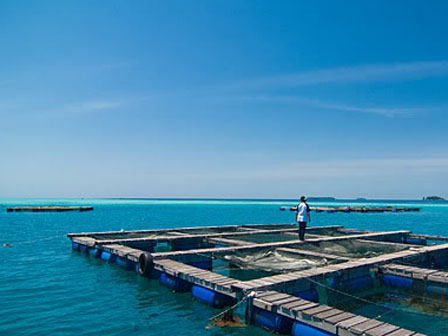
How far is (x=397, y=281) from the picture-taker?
13742 mm

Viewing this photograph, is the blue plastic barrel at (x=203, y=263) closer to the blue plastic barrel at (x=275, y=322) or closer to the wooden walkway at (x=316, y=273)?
the wooden walkway at (x=316, y=273)

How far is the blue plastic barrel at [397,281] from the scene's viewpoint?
1337 cm

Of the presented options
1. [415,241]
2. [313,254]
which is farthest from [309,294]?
[415,241]

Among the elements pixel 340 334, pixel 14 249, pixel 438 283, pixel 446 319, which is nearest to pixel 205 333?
pixel 340 334

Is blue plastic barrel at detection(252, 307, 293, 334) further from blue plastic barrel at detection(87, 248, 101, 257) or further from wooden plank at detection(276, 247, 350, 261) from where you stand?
blue plastic barrel at detection(87, 248, 101, 257)

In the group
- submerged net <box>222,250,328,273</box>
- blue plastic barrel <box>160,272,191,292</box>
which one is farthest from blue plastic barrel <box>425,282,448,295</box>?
blue plastic barrel <box>160,272,191,292</box>

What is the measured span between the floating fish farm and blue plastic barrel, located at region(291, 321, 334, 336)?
0.02 metres

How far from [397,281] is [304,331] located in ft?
24.8

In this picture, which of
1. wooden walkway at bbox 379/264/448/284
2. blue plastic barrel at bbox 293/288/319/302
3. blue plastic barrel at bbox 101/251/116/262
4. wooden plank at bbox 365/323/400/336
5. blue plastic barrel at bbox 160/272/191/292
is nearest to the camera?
wooden plank at bbox 365/323/400/336

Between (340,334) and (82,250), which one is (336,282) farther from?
(82,250)

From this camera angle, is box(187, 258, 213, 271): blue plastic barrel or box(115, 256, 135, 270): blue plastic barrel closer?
box(187, 258, 213, 271): blue plastic barrel

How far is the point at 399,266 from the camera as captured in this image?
1413 cm

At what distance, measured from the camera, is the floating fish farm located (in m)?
8.65

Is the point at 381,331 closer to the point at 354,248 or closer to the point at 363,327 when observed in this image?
the point at 363,327
